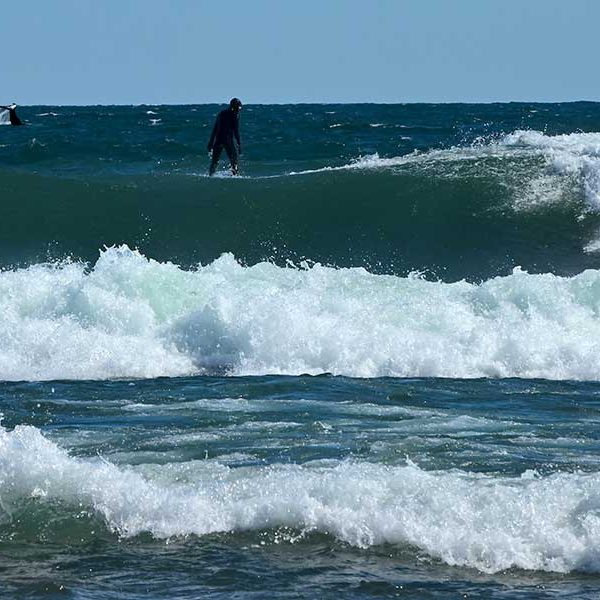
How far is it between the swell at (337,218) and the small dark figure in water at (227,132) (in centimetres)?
43

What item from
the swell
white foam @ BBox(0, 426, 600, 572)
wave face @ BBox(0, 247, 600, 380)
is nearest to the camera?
white foam @ BBox(0, 426, 600, 572)

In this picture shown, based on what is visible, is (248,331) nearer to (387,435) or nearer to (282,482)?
(387,435)

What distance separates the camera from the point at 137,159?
84.4 feet

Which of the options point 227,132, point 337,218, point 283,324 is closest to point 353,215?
point 337,218

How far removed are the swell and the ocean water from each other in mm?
46

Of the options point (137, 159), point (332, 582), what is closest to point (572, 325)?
point (332, 582)

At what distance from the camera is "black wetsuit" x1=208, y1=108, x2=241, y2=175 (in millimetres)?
19625

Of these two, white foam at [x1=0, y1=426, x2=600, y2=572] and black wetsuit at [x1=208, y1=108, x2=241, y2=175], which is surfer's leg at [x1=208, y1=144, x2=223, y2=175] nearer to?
black wetsuit at [x1=208, y1=108, x2=241, y2=175]

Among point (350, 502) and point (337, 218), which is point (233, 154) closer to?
point (337, 218)

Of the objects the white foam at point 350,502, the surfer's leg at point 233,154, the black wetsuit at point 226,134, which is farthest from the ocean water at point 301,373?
the black wetsuit at point 226,134

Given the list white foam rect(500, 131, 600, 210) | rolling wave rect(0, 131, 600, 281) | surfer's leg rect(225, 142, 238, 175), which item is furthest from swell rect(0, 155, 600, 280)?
surfer's leg rect(225, 142, 238, 175)

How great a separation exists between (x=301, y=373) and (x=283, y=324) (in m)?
0.91

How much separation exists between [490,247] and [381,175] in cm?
273

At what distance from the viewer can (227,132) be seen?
1997cm
